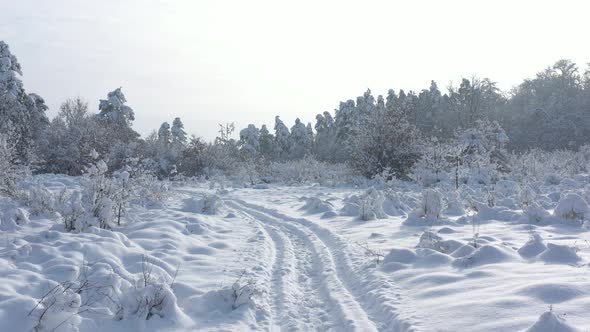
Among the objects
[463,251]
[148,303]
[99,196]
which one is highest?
[99,196]

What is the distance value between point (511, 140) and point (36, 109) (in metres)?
44.0

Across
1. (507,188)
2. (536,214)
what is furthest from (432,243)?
(507,188)

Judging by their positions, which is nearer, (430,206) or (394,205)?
(430,206)

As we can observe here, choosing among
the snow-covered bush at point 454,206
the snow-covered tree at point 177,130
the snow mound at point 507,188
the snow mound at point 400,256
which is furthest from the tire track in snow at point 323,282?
the snow-covered tree at point 177,130

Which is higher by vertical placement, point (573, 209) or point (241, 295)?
point (573, 209)

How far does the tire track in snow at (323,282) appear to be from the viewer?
15.6 ft

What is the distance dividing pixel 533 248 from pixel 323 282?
3.02 meters

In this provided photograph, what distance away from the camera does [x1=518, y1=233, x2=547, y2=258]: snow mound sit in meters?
6.23

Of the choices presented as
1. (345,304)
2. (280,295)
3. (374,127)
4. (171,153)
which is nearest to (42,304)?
(280,295)

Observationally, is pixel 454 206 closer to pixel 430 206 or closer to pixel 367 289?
pixel 430 206

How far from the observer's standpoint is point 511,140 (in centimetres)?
4425

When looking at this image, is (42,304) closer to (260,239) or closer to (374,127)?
(260,239)

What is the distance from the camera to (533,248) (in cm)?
632

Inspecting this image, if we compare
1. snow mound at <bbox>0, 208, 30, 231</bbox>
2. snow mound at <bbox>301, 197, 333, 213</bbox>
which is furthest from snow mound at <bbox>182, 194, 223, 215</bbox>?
snow mound at <bbox>0, 208, 30, 231</bbox>
